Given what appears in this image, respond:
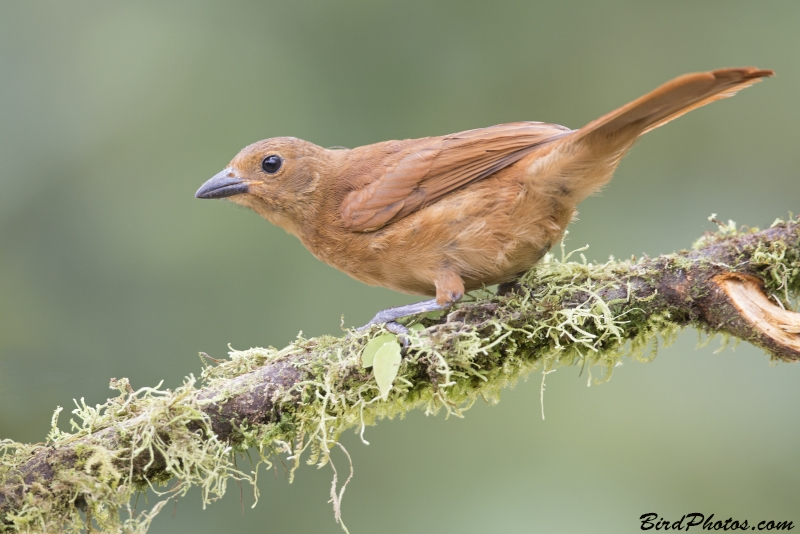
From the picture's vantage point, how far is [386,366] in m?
2.57

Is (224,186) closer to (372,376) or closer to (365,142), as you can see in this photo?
(372,376)

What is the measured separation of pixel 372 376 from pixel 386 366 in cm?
13

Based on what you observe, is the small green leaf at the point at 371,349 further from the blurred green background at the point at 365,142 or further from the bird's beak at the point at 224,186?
the blurred green background at the point at 365,142

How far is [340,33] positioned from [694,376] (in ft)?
11.9

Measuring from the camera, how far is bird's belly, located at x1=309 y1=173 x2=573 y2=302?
3.16 meters

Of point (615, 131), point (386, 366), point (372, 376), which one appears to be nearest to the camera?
point (386, 366)

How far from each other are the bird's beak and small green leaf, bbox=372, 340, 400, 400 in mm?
1547

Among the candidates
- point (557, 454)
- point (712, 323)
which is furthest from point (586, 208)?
point (712, 323)

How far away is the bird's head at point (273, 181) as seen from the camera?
3725mm

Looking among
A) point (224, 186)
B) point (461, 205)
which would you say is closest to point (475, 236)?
point (461, 205)

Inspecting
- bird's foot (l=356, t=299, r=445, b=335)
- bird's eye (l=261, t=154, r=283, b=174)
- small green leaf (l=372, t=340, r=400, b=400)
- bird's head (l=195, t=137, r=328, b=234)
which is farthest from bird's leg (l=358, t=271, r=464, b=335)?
bird's eye (l=261, t=154, r=283, b=174)

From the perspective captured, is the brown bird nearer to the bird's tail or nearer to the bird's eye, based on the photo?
the bird's tail

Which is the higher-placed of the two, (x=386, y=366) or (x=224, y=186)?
(x=224, y=186)

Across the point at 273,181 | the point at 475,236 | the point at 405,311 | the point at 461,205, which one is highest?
the point at 273,181
